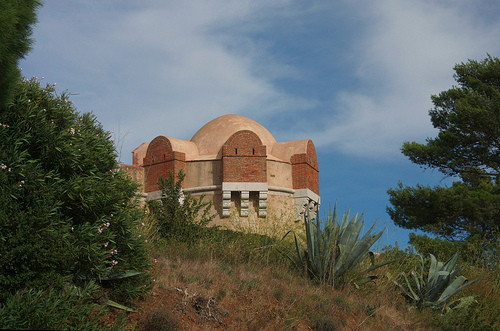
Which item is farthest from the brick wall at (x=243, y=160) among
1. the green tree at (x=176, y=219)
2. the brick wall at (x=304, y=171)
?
the green tree at (x=176, y=219)

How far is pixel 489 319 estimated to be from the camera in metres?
8.59

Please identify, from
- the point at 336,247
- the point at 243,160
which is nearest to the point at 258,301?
the point at 336,247

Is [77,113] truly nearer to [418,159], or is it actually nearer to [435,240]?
[435,240]

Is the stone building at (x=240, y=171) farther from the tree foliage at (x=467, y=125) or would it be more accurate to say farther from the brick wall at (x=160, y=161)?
the tree foliage at (x=467, y=125)

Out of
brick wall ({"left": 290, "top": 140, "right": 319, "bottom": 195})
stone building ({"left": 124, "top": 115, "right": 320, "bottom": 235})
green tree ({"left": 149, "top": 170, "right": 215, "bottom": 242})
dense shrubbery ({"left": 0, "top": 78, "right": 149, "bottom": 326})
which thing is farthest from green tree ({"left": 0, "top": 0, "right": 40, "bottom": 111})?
brick wall ({"left": 290, "top": 140, "right": 319, "bottom": 195})

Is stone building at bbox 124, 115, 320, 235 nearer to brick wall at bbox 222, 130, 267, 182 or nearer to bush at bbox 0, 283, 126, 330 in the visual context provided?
brick wall at bbox 222, 130, 267, 182

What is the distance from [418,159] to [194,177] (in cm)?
856

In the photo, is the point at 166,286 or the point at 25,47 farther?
the point at 166,286

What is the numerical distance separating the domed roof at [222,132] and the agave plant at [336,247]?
10.3 meters

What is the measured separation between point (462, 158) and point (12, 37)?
1748 centimetres

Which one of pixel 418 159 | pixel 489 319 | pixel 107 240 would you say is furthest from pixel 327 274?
pixel 418 159

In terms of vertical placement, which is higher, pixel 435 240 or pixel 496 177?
pixel 496 177

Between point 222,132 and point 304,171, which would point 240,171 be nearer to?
point 222,132

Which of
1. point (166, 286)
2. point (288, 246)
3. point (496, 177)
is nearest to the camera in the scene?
point (166, 286)
